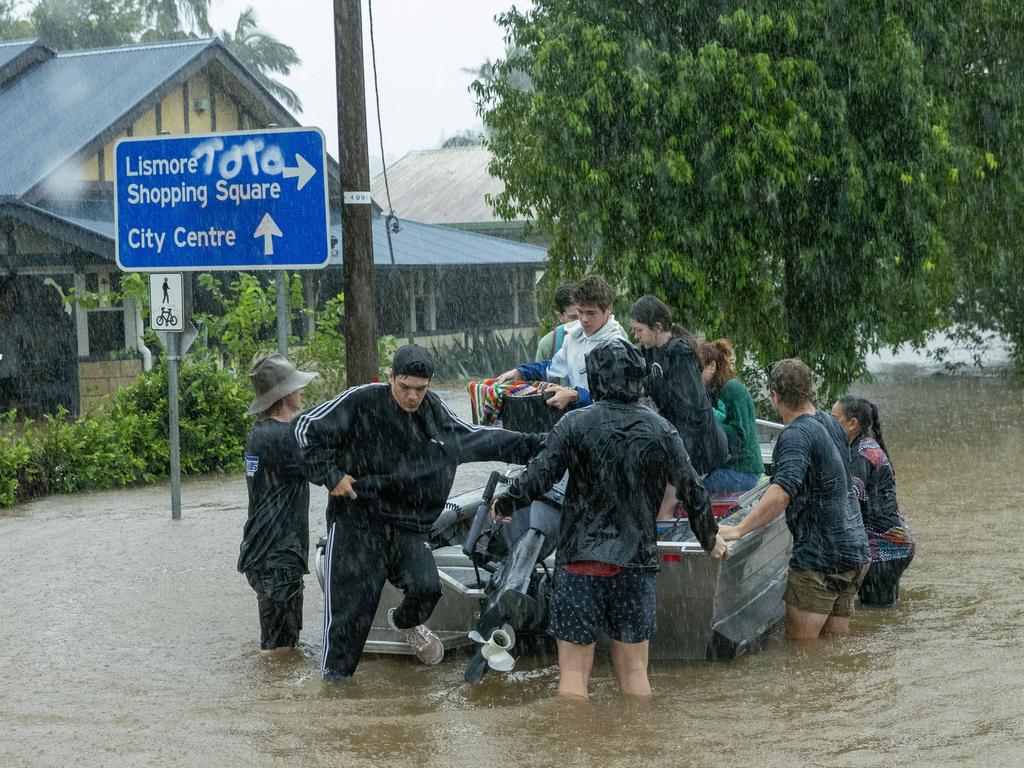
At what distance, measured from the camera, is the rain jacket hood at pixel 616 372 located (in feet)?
18.9

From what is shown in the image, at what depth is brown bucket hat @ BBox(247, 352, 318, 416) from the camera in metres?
A: 6.81

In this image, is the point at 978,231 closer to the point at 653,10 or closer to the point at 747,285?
the point at 747,285

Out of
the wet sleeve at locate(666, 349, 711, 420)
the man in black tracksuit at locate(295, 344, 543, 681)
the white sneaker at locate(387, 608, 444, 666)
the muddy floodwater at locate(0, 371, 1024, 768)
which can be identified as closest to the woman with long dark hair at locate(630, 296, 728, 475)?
the wet sleeve at locate(666, 349, 711, 420)

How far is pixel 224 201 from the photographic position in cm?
1006

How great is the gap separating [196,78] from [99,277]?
4184 millimetres

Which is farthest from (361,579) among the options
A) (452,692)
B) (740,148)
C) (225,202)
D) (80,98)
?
(80,98)

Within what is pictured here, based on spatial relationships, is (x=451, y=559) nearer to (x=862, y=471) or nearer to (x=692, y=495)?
(x=692, y=495)

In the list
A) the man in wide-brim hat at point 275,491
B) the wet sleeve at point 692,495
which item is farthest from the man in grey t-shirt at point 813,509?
the man in wide-brim hat at point 275,491

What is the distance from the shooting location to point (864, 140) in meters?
14.9

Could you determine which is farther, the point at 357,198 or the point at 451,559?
the point at 357,198

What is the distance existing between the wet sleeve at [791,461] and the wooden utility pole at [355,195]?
3260 millimetres

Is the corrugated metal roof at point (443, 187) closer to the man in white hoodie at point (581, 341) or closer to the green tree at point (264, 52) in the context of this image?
the green tree at point (264, 52)

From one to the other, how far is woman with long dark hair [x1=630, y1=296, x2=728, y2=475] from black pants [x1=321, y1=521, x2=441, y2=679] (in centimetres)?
168

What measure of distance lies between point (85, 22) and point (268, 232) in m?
46.2
